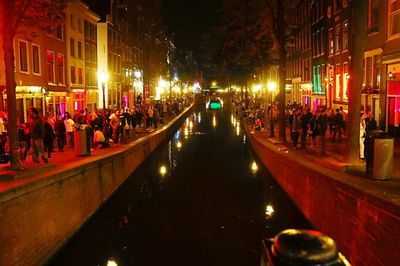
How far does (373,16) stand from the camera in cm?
2352

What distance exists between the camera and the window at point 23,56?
26241mm

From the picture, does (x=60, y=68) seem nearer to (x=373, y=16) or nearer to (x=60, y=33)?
(x=60, y=33)

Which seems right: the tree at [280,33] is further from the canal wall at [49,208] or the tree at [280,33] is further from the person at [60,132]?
the person at [60,132]

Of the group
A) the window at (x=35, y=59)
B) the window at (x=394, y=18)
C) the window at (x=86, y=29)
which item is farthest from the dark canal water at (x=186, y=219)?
the window at (x=86, y=29)

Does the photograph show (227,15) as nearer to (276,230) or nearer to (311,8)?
(311,8)

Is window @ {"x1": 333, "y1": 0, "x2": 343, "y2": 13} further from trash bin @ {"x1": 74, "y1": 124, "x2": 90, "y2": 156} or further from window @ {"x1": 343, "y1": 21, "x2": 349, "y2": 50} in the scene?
trash bin @ {"x1": 74, "y1": 124, "x2": 90, "y2": 156}

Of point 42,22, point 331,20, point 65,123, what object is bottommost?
point 65,123

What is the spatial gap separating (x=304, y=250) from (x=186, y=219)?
1128 centimetres

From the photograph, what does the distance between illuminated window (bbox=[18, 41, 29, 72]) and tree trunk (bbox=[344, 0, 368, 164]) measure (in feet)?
61.0

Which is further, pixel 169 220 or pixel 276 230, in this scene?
pixel 169 220

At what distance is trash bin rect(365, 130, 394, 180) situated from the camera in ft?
35.8

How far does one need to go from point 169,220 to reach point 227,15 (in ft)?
78.2

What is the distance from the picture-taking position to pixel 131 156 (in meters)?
20.8

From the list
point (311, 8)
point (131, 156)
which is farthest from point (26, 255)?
point (311, 8)
